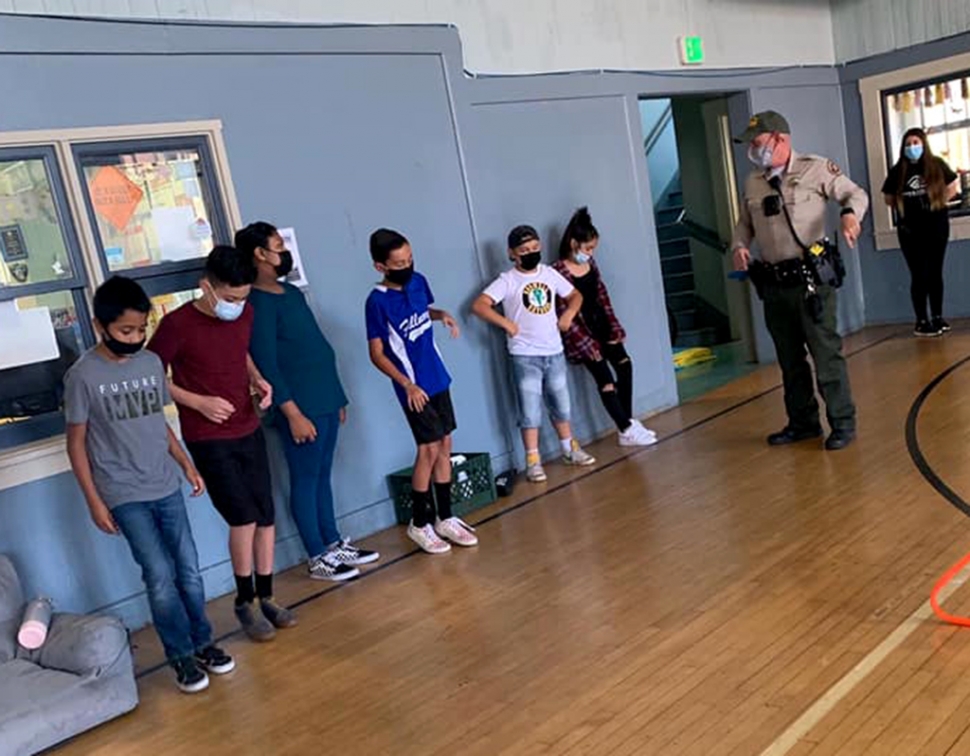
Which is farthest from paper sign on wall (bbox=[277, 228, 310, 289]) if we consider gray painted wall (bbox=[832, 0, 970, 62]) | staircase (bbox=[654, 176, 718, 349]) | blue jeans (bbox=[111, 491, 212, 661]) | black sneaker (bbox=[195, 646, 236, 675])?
gray painted wall (bbox=[832, 0, 970, 62])

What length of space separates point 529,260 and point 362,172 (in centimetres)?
102

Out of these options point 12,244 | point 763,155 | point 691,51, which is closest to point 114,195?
point 12,244

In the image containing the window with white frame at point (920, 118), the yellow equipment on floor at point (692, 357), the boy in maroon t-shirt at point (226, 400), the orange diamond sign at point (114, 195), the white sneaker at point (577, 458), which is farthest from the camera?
the yellow equipment on floor at point (692, 357)

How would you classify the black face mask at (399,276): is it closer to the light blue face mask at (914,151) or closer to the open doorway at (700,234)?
the open doorway at (700,234)

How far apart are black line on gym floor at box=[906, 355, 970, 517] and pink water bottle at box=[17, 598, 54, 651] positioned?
3487mm

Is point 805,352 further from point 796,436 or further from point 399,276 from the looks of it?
point 399,276

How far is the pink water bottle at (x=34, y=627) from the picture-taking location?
128 inches

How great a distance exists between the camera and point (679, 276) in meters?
10.1

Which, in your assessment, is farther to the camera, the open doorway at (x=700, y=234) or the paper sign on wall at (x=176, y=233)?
the open doorway at (x=700, y=234)

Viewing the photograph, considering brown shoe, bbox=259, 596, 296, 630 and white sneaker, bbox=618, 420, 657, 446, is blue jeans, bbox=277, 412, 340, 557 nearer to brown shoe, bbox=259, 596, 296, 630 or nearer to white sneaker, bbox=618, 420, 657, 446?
brown shoe, bbox=259, 596, 296, 630

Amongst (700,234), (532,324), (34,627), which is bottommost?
(34,627)

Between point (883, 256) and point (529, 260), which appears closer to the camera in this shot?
point (529, 260)

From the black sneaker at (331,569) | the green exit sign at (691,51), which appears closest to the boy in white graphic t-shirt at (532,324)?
the black sneaker at (331,569)

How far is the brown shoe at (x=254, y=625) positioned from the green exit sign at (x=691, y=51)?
5172 mm
